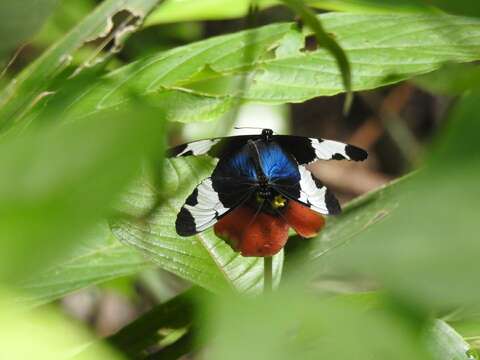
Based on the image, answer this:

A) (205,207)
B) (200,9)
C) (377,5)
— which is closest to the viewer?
(205,207)

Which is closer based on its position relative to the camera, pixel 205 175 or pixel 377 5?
pixel 205 175

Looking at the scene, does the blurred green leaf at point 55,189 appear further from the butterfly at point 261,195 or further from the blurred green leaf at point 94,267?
the blurred green leaf at point 94,267

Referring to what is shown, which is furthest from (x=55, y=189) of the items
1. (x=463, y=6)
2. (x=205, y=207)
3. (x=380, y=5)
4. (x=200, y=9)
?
(x=200, y=9)

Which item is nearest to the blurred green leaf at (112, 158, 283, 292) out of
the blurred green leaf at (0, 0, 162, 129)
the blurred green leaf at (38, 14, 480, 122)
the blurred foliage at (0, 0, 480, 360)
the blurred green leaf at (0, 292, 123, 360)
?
the blurred foliage at (0, 0, 480, 360)

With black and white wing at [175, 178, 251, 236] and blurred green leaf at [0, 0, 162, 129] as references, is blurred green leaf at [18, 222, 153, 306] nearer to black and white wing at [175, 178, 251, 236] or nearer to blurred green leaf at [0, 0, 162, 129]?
blurred green leaf at [0, 0, 162, 129]

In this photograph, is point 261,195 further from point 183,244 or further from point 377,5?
point 377,5
